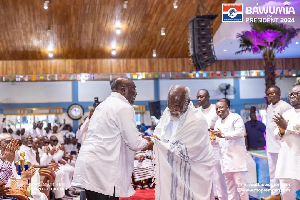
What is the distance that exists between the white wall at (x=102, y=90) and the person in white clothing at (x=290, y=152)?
46.0ft

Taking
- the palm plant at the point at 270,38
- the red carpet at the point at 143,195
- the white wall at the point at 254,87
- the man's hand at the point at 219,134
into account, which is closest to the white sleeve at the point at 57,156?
the red carpet at the point at 143,195

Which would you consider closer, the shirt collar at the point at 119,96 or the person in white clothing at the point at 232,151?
→ the shirt collar at the point at 119,96

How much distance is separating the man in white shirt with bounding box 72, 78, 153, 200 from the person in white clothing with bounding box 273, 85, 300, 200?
1.83 m

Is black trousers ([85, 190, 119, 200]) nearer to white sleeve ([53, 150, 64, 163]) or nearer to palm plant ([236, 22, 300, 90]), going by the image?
white sleeve ([53, 150, 64, 163])

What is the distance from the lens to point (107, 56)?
14.6m

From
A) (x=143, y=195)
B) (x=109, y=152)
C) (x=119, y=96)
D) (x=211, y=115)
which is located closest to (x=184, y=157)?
(x=109, y=152)

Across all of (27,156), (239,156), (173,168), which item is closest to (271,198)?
(239,156)

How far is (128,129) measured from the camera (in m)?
3.66

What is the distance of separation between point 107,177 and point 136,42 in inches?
417

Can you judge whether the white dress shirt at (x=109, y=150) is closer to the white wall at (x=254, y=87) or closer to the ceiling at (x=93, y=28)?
the ceiling at (x=93, y=28)

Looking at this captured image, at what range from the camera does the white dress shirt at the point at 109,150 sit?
3588 mm

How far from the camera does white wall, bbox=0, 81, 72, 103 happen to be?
18.0 meters

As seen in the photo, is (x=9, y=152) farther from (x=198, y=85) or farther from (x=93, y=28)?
(x=198, y=85)

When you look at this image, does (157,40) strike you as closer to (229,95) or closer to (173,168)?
(229,95)
